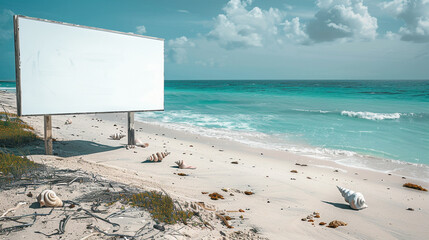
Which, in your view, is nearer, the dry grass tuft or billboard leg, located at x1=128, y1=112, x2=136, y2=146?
the dry grass tuft

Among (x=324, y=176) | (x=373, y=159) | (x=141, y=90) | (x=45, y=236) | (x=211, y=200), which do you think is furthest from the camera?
(x=373, y=159)

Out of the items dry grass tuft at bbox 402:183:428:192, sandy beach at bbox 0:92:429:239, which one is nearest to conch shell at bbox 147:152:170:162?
A: sandy beach at bbox 0:92:429:239

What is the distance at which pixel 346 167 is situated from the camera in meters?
8.34

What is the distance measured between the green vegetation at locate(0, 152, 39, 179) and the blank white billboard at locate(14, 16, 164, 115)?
118 centimetres

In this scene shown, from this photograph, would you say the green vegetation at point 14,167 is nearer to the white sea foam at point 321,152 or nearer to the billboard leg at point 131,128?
the billboard leg at point 131,128

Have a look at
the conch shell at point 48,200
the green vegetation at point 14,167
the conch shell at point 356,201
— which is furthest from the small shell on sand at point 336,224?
the green vegetation at point 14,167

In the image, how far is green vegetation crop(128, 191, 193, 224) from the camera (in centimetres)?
351

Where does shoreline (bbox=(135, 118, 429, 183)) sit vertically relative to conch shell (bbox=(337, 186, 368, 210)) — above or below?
below

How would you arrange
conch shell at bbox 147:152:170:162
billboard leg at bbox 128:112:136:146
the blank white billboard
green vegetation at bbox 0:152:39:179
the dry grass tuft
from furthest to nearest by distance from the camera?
billboard leg at bbox 128:112:136:146 < conch shell at bbox 147:152:170:162 < the dry grass tuft < the blank white billboard < green vegetation at bbox 0:152:39:179

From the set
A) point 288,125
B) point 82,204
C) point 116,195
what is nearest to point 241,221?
point 116,195

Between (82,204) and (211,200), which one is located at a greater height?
(82,204)

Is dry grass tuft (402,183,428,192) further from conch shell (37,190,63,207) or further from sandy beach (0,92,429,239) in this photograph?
conch shell (37,190,63,207)

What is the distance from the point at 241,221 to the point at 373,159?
24.3 feet

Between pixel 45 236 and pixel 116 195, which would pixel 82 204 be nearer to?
pixel 116 195
